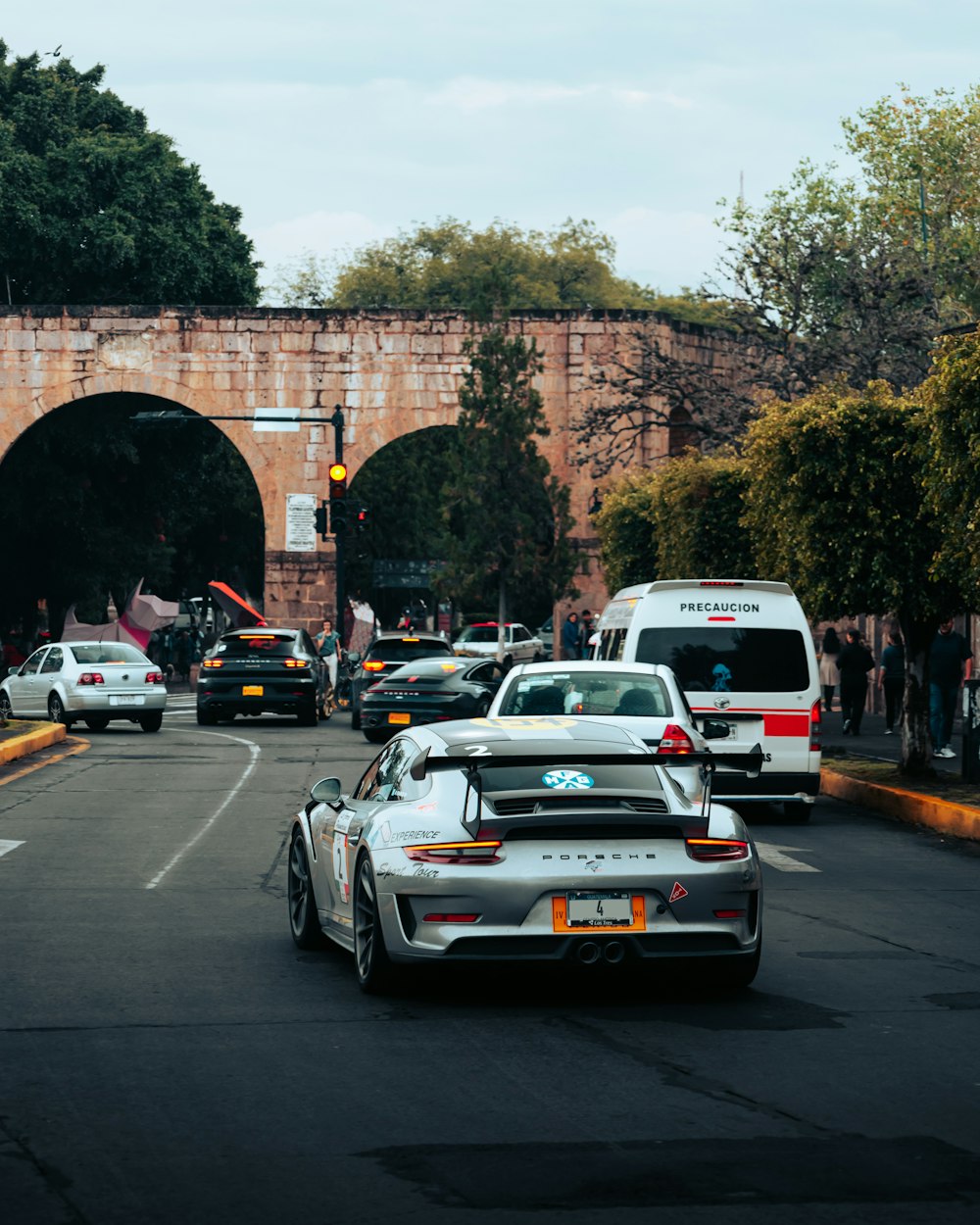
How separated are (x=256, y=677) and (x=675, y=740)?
19085mm

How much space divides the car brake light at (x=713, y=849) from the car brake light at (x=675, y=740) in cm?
567

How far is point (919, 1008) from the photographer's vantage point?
895 cm

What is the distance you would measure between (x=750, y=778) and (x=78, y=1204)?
43.3 ft

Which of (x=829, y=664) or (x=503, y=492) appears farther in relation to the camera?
(x=503, y=492)

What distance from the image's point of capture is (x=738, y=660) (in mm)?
18828

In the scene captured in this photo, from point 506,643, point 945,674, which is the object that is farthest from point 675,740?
point 506,643

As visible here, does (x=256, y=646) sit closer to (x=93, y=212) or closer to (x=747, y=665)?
(x=747, y=665)

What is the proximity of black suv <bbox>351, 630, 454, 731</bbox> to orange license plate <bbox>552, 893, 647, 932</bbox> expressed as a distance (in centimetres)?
2509

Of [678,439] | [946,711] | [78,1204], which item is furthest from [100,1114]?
[678,439]

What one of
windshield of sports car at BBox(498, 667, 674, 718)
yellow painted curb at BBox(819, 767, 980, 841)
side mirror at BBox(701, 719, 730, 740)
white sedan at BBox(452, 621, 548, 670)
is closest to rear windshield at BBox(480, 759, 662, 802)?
windshield of sports car at BBox(498, 667, 674, 718)

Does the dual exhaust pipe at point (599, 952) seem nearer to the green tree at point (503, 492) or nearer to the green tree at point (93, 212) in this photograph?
the green tree at point (503, 492)

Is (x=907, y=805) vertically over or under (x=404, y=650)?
under

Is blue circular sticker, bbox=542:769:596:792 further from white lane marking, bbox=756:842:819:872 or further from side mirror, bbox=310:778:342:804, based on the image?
white lane marking, bbox=756:842:819:872

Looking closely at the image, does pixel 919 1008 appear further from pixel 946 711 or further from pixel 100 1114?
pixel 946 711
